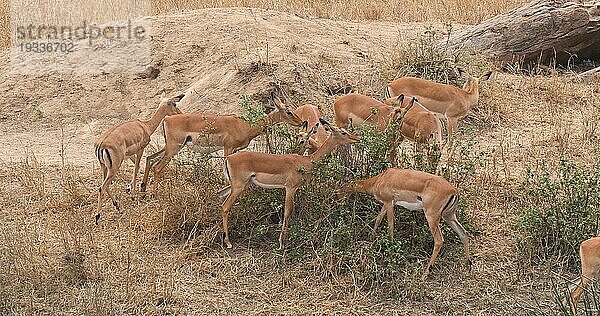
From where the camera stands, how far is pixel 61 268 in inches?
236

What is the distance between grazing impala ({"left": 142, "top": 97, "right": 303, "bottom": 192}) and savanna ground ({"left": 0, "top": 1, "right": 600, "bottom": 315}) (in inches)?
8.1

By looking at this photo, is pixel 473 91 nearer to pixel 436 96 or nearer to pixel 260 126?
pixel 436 96

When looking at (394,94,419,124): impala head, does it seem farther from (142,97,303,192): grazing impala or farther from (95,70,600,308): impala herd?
(142,97,303,192): grazing impala

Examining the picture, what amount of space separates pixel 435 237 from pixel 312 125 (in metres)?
1.79

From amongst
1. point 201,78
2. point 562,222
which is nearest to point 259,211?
point 562,222

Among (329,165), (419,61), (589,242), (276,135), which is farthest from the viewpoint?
(419,61)

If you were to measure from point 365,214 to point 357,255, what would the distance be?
500 millimetres

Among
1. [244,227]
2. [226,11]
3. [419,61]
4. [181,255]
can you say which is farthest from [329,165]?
[226,11]

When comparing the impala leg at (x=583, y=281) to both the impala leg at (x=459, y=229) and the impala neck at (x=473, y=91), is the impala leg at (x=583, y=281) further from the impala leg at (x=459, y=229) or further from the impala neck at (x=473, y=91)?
the impala neck at (x=473, y=91)

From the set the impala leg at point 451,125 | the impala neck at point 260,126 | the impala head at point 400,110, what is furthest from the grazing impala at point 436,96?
the impala neck at point 260,126

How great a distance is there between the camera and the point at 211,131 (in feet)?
23.6

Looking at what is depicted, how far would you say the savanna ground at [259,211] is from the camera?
5.78 m

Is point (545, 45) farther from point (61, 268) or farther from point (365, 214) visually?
point (61, 268)

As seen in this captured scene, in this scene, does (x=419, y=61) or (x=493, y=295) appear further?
(x=419, y=61)
